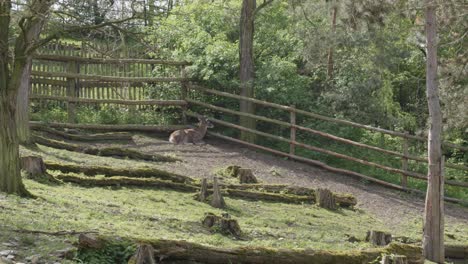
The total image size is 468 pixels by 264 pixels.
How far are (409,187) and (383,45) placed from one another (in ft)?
15.4

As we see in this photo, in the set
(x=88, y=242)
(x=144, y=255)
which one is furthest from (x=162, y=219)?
(x=144, y=255)

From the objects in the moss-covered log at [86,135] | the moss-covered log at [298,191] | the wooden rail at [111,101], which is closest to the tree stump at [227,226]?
the moss-covered log at [298,191]

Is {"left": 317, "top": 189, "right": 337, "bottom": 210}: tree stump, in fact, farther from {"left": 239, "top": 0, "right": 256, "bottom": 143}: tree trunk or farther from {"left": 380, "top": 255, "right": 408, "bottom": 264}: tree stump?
{"left": 380, "top": 255, "right": 408, "bottom": 264}: tree stump

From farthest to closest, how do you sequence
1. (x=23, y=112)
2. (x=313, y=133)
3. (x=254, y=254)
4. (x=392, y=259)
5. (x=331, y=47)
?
(x=331, y=47)
(x=313, y=133)
(x=23, y=112)
(x=254, y=254)
(x=392, y=259)

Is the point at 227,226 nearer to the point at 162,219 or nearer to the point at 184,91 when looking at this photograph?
the point at 162,219

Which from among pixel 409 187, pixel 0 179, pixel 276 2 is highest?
pixel 276 2

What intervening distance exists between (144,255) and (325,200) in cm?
869

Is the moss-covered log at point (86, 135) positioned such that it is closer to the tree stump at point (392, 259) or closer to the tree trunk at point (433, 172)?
the tree trunk at point (433, 172)

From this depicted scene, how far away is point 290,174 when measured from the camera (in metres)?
19.0

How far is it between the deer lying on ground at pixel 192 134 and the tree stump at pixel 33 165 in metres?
7.83

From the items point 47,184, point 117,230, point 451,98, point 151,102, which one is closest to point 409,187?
point 451,98

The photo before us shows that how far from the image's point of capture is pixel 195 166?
18328 mm

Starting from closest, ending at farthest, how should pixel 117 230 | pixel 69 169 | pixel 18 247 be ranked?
pixel 18 247 → pixel 117 230 → pixel 69 169

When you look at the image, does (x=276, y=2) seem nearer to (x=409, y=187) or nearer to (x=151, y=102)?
(x=151, y=102)
